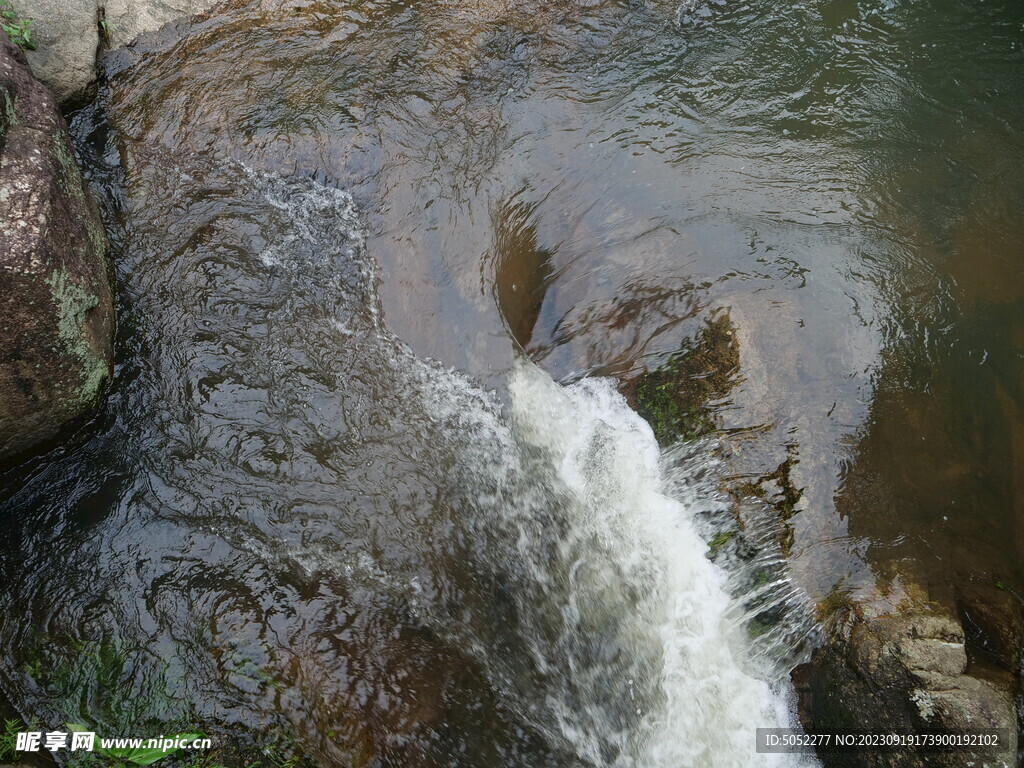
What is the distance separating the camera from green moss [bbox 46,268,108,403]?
151 inches

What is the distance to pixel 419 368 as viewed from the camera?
170 inches

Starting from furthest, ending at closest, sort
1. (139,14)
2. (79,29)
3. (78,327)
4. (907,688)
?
(139,14) → (79,29) → (78,327) → (907,688)

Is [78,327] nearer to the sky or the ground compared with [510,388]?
nearer to the sky

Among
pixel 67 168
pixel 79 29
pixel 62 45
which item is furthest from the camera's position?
pixel 79 29

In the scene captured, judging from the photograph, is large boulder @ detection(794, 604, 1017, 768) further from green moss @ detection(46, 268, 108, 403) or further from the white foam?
green moss @ detection(46, 268, 108, 403)

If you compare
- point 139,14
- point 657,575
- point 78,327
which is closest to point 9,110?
point 78,327

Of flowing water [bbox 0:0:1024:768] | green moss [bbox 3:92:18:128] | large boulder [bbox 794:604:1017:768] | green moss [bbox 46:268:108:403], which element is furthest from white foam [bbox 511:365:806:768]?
green moss [bbox 3:92:18:128]

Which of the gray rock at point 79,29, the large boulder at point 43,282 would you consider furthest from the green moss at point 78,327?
the gray rock at point 79,29

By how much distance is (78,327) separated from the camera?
3.97m

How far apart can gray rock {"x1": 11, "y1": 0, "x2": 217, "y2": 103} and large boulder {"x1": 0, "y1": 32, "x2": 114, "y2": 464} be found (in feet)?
2.04

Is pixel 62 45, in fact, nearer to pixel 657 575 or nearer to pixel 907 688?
pixel 657 575

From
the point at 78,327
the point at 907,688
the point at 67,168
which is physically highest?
the point at 67,168

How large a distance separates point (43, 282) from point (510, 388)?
2.71m

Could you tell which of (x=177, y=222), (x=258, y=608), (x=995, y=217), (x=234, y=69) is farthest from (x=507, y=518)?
(x=234, y=69)
